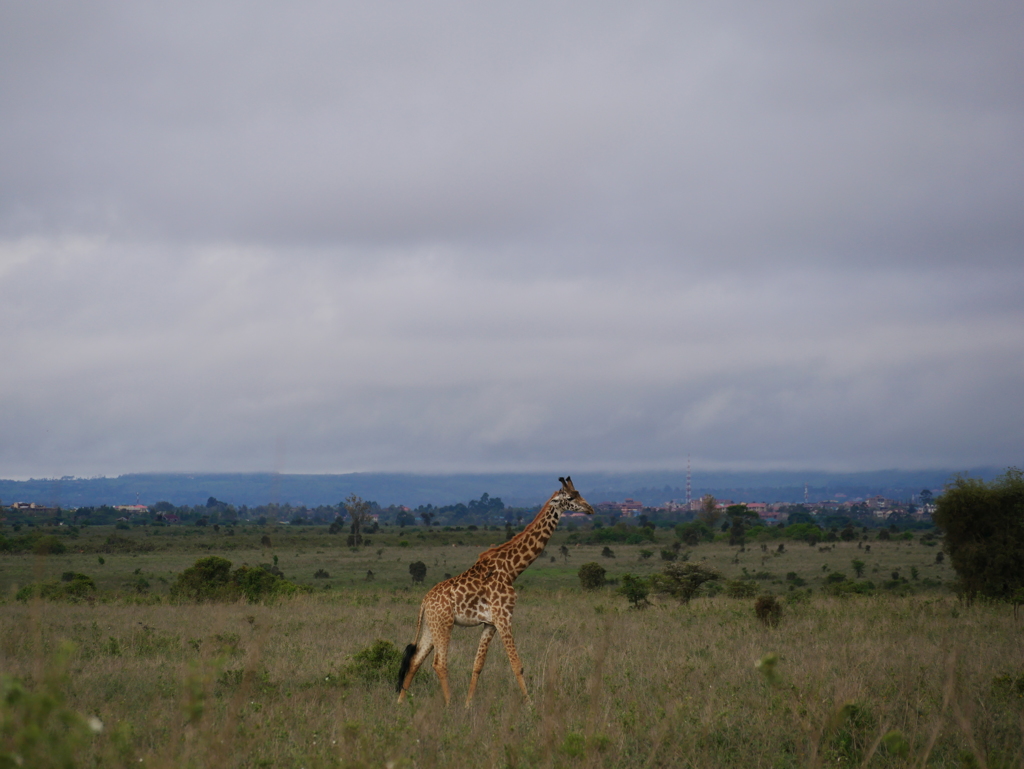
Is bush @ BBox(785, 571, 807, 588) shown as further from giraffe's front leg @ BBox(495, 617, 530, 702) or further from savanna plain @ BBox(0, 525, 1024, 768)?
giraffe's front leg @ BBox(495, 617, 530, 702)

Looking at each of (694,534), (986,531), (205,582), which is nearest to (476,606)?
(986,531)

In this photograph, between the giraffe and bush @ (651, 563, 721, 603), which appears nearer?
the giraffe

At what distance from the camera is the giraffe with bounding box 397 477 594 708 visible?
32.1 feet

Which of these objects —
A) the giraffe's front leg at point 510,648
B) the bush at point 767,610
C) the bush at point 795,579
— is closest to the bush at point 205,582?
the bush at point 767,610

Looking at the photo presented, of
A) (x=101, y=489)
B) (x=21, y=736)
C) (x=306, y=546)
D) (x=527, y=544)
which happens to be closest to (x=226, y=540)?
(x=306, y=546)

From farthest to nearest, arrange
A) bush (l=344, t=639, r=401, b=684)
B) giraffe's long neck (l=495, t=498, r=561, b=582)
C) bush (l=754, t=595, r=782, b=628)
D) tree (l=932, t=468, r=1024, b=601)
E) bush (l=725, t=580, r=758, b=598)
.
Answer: bush (l=725, t=580, r=758, b=598) < tree (l=932, t=468, r=1024, b=601) < bush (l=754, t=595, r=782, b=628) < bush (l=344, t=639, r=401, b=684) < giraffe's long neck (l=495, t=498, r=561, b=582)

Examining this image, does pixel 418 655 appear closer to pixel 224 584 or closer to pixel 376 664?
pixel 376 664

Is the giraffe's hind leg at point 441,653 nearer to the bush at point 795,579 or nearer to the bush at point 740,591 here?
the bush at point 740,591

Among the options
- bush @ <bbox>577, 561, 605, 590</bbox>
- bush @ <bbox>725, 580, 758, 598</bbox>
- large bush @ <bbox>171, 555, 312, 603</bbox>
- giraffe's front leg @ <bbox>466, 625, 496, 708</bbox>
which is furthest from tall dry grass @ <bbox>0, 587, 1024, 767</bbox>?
bush @ <bbox>577, 561, 605, 590</bbox>

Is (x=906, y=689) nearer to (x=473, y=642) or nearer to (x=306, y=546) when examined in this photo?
(x=473, y=642)

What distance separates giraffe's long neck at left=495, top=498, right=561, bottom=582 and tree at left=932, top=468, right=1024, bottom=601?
677 inches

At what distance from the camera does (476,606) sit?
9.94m

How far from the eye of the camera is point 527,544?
10531 millimetres

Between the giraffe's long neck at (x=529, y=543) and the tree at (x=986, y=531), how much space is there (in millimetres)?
17193
